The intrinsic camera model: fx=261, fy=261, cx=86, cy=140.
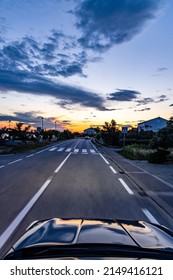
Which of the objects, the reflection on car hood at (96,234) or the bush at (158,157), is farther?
the bush at (158,157)

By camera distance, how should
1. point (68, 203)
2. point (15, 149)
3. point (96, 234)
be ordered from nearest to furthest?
point (96, 234) < point (68, 203) < point (15, 149)

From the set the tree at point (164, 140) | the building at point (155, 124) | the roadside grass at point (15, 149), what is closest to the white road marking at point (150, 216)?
the tree at point (164, 140)

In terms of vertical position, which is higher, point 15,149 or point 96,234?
point 96,234

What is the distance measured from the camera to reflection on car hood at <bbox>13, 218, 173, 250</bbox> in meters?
2.34

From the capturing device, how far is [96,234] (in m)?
2.55

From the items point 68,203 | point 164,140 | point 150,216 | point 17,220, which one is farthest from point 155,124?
point 17,220

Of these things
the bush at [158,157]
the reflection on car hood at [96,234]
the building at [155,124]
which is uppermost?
the building at [155,124]

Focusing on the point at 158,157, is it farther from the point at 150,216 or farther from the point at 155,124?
the point at 155,124

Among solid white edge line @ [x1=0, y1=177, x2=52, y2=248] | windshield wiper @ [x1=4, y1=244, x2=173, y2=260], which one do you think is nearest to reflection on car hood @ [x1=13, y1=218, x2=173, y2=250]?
windshield wiper @ [x1=4, y1=244, x2=173, y2=260]

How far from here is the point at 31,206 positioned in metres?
6.91

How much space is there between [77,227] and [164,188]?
7.51 meters

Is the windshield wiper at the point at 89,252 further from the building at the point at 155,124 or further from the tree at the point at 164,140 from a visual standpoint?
the building at the point at 155,124

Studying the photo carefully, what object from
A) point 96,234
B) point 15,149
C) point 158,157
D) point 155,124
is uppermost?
point 155,124

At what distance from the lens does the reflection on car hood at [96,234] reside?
234cm
